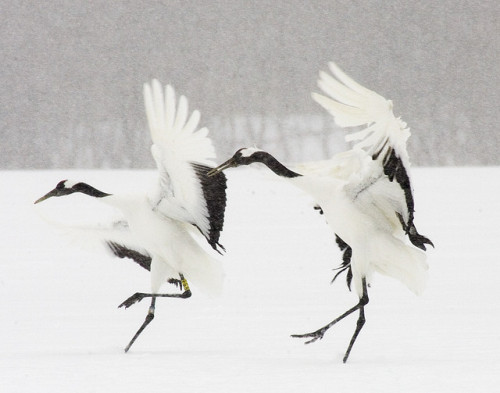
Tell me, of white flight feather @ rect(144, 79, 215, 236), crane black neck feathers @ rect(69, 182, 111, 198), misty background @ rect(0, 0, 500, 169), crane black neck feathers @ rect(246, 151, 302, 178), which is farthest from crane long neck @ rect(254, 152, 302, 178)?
misty background @ rect(0, 0, 500, 169)

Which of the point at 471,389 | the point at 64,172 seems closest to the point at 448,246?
the point at 471,389

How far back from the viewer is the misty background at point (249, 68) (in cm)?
1784

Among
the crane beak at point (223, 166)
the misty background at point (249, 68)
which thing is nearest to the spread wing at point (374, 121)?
the crane beak at point (223, 166)

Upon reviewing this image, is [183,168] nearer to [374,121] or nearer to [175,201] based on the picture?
[175,201]

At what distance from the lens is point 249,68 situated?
18188 mm

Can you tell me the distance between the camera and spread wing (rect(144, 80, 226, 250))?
12.8 feet

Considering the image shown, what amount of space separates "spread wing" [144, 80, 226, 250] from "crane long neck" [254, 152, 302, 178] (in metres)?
0.24

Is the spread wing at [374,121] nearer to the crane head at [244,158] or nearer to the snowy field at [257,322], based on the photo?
the crane head at [244,158]

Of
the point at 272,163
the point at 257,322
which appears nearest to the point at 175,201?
the point at 272,163

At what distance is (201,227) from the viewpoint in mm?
4062

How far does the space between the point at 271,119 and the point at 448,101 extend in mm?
3000

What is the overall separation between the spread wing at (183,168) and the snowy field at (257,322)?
23cm

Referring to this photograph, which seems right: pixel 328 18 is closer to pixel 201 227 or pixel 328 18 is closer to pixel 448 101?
pixel 448 101

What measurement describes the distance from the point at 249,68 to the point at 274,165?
14615mm
